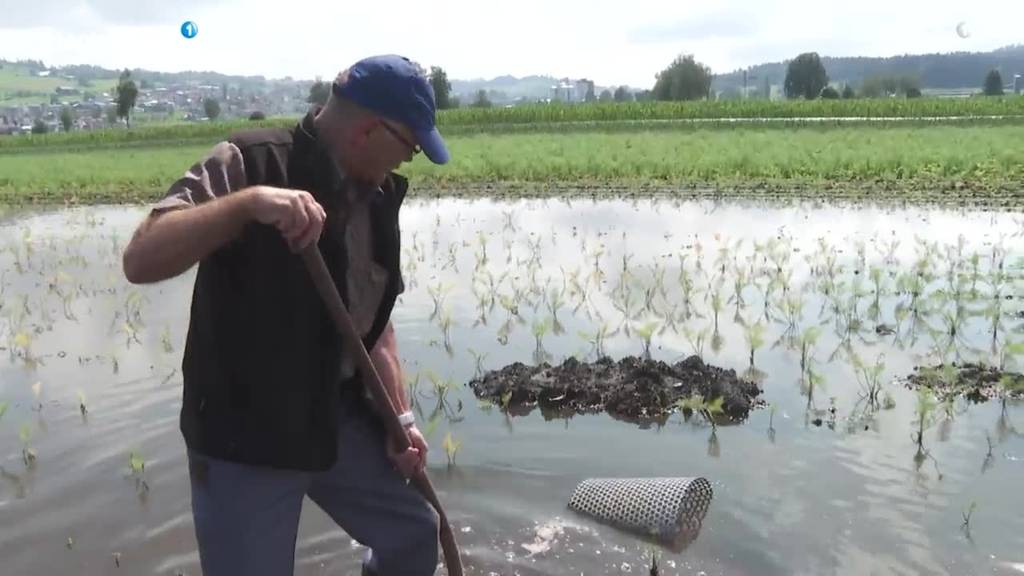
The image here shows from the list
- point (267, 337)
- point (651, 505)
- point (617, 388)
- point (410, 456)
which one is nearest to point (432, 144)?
point (267, 337)

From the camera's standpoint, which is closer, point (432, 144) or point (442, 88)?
point (432, 144)

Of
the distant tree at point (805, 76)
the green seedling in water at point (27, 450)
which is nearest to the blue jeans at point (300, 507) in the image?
the green seedling in water at point (27, 450)

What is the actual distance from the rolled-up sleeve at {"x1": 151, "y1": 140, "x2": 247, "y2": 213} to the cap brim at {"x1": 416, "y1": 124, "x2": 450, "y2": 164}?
41cm

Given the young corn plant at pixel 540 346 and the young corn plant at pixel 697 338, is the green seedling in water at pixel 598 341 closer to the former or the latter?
the young corn plant at pixel 540 346

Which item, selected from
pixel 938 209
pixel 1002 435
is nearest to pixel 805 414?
pixel 1002 435

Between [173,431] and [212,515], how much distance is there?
2751mm

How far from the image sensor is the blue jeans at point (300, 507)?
6.81ft

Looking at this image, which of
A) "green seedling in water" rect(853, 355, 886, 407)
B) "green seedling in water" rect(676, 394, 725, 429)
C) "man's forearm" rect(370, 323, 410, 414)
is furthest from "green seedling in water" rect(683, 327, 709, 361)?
"man's forearm" rect(370, 323, 410, 414)

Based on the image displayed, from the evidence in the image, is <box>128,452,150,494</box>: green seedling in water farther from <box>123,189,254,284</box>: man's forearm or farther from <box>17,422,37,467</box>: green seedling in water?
<box>123,189,254,284</box>: man's forearm

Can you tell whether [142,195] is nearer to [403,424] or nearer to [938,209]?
[938,209]

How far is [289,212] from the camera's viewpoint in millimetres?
1730

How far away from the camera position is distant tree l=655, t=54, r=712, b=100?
252ft

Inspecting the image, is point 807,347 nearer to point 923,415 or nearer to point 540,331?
point 923,415

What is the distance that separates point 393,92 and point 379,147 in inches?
5.5
